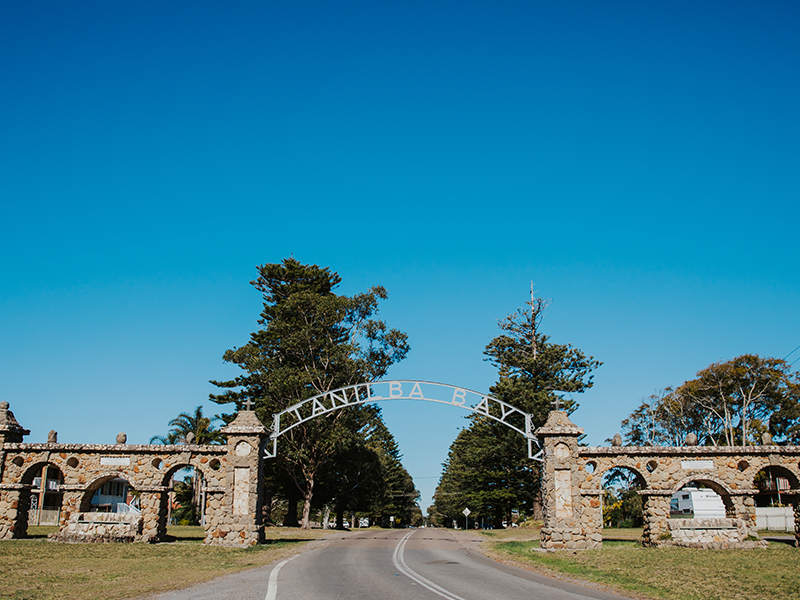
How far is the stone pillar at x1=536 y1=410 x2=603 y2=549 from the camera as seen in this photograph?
66.5ft

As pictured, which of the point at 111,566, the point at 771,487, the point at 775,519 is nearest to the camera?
the point at 111,566

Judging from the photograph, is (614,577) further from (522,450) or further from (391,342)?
(391,342)

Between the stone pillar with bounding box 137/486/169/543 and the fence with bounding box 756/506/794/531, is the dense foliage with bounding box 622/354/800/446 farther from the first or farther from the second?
the stone pillar with bounding box 137/486/169/543

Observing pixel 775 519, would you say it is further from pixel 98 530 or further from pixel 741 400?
pixel 98 530

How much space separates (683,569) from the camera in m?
14.2

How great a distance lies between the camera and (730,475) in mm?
21188

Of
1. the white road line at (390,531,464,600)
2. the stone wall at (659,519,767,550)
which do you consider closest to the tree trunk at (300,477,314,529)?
the white road line at (390,531,464,600)

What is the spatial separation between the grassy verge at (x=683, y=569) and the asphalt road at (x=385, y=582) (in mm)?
1230

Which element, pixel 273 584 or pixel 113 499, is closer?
pixel 273 584

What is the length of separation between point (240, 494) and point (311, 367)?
16.7 metres

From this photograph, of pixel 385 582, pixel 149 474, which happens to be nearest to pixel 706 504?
pixel 149 474

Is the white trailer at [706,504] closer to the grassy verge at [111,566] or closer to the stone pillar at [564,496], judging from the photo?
the stone pillar at [564,496]

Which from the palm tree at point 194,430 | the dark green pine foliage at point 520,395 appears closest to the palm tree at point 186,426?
the palm tree at point 194,430

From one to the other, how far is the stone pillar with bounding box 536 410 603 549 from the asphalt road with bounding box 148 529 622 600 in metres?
4.15
